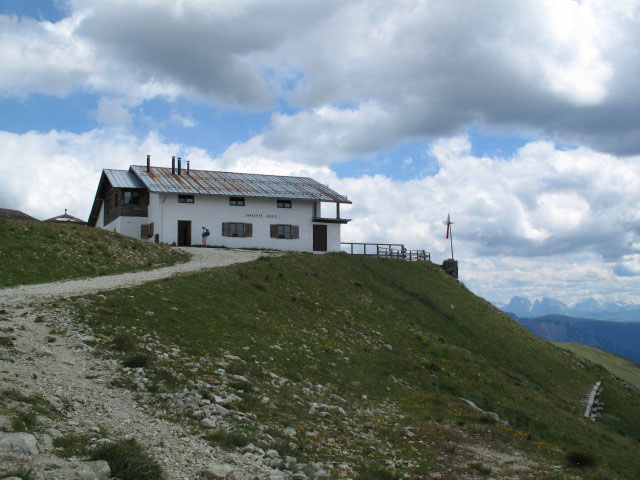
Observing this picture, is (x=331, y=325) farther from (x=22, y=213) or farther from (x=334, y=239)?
(x=22, y=213)

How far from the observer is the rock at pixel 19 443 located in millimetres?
8750

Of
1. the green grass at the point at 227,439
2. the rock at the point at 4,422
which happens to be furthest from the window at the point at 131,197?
the rock at the point at 4,422

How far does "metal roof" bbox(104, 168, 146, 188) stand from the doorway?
20.5 ft

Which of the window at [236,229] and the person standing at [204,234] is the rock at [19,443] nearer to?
the person standing at [204,234]

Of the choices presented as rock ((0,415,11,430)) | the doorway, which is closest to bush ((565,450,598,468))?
rock ((0,415,11,430))

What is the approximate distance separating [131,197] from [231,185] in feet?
31.3

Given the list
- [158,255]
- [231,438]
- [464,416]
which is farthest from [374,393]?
[158,255]

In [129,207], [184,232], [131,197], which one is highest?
[131,197]

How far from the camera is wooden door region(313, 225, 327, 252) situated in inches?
2207

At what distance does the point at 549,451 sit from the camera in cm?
1730

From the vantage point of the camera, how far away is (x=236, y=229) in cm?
5288

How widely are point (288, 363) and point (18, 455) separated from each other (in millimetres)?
11467

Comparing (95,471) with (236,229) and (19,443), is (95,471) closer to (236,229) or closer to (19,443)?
(19,443)

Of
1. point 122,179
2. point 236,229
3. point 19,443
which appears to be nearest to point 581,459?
point 19,443
